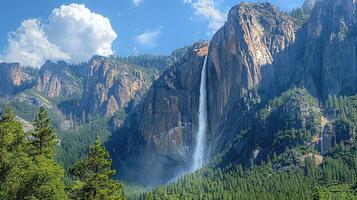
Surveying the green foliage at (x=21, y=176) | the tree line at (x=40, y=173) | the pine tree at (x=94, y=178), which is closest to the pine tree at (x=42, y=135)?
the tree line at (x=40, y=173)

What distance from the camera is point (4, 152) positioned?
138 feet

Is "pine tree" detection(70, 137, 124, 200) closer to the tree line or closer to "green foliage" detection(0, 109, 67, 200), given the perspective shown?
the tree line

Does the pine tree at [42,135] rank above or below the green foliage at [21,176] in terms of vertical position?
above

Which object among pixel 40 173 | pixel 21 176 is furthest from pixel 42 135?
pixel 40 173

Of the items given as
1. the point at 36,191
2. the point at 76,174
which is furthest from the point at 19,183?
the point at 76,174

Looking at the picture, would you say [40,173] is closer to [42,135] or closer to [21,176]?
[21,176]

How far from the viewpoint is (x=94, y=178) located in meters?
44.5

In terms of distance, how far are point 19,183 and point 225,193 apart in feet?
476

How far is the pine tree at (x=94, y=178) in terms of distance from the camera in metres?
44.1

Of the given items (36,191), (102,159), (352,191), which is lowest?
(36,191)

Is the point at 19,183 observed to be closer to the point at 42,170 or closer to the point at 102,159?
the point at 42,170

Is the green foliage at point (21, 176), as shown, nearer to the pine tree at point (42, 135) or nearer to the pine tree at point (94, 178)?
the pine tree at point (94, 178)

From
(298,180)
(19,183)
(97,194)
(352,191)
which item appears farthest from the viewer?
(298,180)

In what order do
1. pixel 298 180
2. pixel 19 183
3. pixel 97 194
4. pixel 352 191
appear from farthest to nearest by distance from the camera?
pixel 298 180 < pixel 352 191 < pixel 97 194 < pixel 19 183
